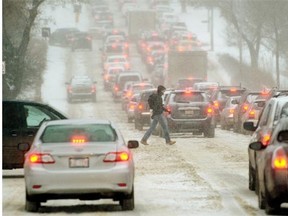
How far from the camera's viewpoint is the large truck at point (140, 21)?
122438mm

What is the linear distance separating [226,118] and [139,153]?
18459mm

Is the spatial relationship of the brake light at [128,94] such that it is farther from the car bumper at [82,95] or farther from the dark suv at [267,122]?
the dark suv at [267,122]

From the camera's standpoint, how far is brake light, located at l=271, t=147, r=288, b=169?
1725 centimetres

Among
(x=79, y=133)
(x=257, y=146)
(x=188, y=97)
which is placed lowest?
(x=188, y=97)

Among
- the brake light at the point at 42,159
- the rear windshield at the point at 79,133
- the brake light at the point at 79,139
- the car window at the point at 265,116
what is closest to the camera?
the brake light at the point at 42,159

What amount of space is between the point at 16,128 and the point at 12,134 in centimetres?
17

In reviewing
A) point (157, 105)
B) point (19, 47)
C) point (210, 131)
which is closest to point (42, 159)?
point (157, 105)

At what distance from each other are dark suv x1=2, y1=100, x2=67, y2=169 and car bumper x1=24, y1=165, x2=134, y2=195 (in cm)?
709

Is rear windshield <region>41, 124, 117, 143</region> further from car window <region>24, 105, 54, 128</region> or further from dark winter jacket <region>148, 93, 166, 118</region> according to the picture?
dark winter jacket <region>148, 93, 166, 118</region>

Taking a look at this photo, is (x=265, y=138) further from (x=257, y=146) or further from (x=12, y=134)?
(x=12, y=134)

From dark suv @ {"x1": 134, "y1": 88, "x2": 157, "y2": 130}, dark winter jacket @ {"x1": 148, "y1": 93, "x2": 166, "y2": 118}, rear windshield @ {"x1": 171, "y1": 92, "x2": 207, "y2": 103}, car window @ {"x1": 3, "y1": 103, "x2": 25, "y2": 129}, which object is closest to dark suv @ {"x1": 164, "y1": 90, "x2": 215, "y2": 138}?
rear windshield @ {"x1": 171, "y1": 92, "x2": 207, "y2": 103}

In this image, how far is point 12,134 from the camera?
2622 centimetres

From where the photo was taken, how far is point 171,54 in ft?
265

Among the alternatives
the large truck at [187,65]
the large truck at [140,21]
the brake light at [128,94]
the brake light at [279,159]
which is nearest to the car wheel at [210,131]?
the brake light at [128,94]
